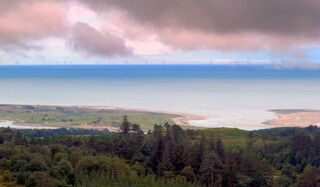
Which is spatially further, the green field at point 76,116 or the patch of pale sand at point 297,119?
the green field at point 76,116

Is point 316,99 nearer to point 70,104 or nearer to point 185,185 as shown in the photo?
point 70,104

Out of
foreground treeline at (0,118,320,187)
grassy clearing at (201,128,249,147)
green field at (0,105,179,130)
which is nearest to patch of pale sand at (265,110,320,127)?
grassy clearing at (201,128,249,147)

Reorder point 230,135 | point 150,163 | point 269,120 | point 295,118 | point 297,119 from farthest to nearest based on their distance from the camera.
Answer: point 295,118
point 297,119
point 269,120
point 230,135
point 150,163

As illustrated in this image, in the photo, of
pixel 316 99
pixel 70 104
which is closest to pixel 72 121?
pixel 70 104

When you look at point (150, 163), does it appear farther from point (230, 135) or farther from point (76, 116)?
point (76, 116)

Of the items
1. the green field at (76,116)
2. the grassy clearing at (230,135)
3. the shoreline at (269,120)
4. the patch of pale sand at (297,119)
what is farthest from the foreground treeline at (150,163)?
the green field at (76,116)

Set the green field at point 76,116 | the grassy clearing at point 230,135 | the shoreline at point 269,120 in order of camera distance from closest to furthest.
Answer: the grassy clearing at point 230,135 → the shoreline at point 269,120 → the green field at point 76,116

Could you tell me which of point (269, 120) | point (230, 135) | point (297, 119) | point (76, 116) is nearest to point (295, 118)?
point (297, 119)

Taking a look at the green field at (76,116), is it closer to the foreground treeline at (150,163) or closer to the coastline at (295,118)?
the coastline at (295,118)
